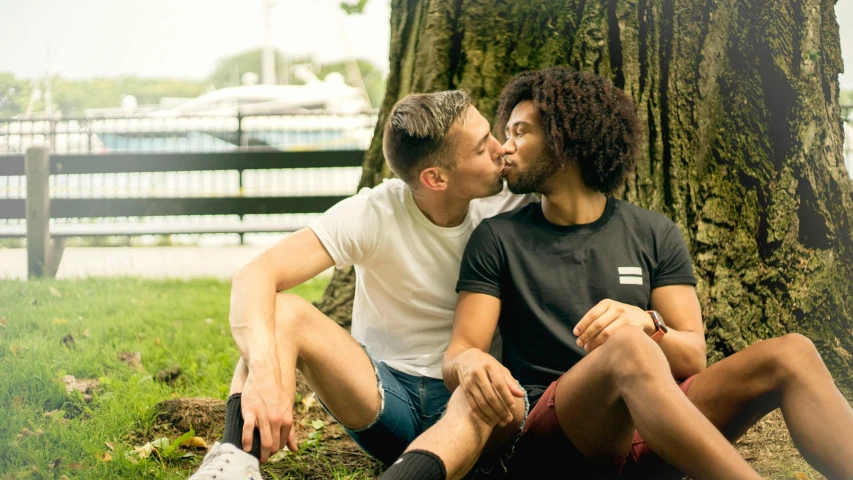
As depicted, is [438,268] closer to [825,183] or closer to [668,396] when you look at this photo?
[668,396]

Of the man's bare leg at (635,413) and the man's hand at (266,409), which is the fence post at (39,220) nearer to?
the man's hand at (266,409)

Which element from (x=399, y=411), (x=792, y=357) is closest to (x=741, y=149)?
(x=792, y=357)

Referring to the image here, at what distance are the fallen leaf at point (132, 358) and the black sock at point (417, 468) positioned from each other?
2.45m

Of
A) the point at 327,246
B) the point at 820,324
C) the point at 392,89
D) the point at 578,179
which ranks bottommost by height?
the point at 820,324

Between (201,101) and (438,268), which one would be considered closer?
(438,268)

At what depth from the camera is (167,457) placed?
298 centimetres

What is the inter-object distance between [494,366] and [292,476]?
1110mm

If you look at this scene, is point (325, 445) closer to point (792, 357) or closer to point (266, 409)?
point (266, 409)

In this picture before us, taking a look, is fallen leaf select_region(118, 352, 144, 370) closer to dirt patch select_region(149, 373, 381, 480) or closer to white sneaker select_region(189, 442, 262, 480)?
dirt patch select_region(149, 373, 381, 480)

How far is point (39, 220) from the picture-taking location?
7348 mm

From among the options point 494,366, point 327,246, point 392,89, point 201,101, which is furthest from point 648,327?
point 201,101

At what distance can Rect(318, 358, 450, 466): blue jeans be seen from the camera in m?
2.59

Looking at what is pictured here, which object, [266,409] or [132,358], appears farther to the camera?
[132,358]

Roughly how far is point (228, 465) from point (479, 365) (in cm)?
77
